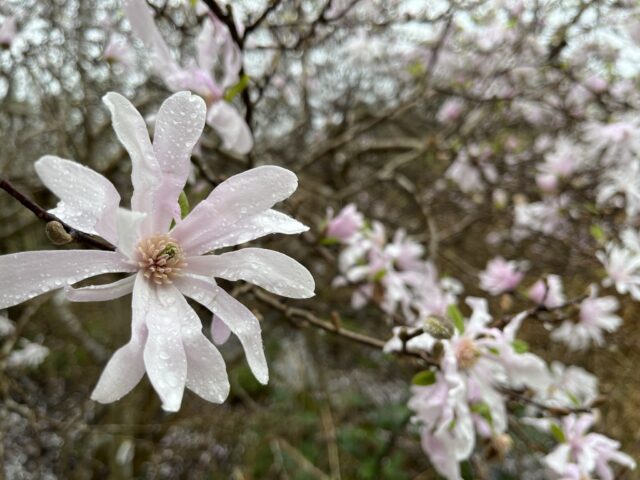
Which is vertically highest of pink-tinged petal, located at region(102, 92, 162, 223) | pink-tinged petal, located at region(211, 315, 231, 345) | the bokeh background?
pink-tinged petal, located at region(102, 92, 162, 223)

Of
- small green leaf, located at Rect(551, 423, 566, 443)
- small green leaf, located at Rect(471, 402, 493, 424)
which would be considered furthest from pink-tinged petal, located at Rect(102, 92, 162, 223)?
small green leaf, located at Rect(551, 423, 566, 443)

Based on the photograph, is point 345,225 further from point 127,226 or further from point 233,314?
point 127,226

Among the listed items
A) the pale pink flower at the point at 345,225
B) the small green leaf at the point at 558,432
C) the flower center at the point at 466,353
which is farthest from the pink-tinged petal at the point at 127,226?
the small green leaf at the point at 558,432

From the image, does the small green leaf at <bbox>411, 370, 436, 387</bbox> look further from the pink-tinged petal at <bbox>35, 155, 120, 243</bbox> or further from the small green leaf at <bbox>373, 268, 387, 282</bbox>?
the pink-tinged petal at <bbox>35, 155, 120, 243</bbox>

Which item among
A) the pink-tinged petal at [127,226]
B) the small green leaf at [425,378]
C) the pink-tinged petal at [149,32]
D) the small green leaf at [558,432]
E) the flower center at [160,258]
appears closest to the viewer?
the pink-tinged petal at [127,226]

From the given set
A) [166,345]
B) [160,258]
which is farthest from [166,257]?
[166,345]

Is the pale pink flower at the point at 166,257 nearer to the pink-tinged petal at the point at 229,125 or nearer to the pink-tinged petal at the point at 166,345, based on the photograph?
the pink-tinged petal at the point at 166,345
